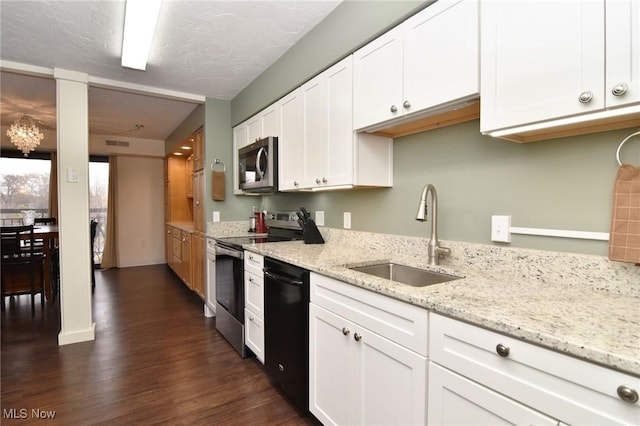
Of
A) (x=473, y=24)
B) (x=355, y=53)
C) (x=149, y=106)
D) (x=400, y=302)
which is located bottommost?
(x=400, y=302)

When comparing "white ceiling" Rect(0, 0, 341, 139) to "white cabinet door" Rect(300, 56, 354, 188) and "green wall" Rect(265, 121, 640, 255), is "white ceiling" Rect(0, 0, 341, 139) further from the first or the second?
"green wall" Rect(265, 121, 640, 255)

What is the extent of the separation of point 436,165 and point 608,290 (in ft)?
3.07

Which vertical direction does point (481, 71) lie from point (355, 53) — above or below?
below

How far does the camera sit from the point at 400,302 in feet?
3.96

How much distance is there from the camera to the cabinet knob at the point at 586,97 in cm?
100

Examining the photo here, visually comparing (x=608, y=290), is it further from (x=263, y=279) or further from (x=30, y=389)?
(x=30, y=389)

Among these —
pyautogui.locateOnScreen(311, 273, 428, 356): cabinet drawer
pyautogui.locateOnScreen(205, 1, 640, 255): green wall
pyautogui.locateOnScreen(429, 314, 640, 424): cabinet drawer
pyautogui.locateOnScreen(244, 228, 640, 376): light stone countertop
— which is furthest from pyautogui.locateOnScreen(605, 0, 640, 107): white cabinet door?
pyautogui.locateOnScreen(311, 273, 428, 356): cabinet drawer

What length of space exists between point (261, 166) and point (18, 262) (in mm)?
3274

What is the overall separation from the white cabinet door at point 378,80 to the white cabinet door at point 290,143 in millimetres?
714

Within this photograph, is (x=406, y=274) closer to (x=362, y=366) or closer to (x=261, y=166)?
(x=362, y=366)

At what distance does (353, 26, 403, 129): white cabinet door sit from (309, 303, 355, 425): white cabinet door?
1078mm

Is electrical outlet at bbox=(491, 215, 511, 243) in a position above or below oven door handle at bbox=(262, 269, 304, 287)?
above

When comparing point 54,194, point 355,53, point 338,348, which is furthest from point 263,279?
point 54,194

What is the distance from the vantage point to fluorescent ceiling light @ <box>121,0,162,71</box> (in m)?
1.94
